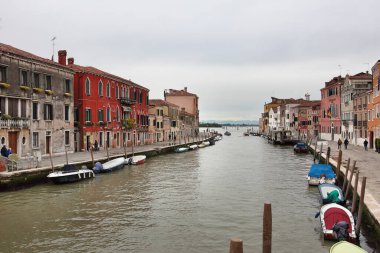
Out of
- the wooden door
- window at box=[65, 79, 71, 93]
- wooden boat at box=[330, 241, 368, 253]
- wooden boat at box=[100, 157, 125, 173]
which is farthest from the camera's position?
window at box=[65, 79, 71, 93]

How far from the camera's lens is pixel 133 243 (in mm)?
12633

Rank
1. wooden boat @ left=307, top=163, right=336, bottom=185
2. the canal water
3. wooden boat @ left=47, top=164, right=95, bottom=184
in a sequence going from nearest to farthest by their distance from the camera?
the canal water → wooden boat @ left=307, top=163, right=336, bottom=185 → wooden boat @ left=47, top=164, right=95, bottom=184

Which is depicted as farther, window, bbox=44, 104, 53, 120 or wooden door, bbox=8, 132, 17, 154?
window, bbox=44, 104, 53, 120

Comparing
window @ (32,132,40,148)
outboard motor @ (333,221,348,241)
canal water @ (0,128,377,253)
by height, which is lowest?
canal water @ (0,128,377,253)

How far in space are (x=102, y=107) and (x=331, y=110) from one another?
38.4 m

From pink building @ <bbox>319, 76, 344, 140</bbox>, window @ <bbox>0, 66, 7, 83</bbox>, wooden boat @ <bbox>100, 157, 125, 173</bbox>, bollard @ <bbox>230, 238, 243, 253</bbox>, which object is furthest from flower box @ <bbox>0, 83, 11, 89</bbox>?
pink building @ <bbox>319, 76, 344, 140</bbox>

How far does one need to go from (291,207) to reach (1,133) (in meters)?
18.3

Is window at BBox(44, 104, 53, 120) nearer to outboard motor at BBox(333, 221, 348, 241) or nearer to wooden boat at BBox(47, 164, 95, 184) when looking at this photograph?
wooden boat at BBox(47, 164, 95, 184)

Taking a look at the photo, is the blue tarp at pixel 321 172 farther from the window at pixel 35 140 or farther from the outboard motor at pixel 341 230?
the window at pixel 35 140

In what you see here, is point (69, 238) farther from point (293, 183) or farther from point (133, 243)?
point (293, 183)

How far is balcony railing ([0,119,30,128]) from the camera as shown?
25.6 m

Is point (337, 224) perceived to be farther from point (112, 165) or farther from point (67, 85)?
point (67, 85)

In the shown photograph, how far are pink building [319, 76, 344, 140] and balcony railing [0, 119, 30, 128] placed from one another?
43097 mm

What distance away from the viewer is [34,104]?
29.6 m
